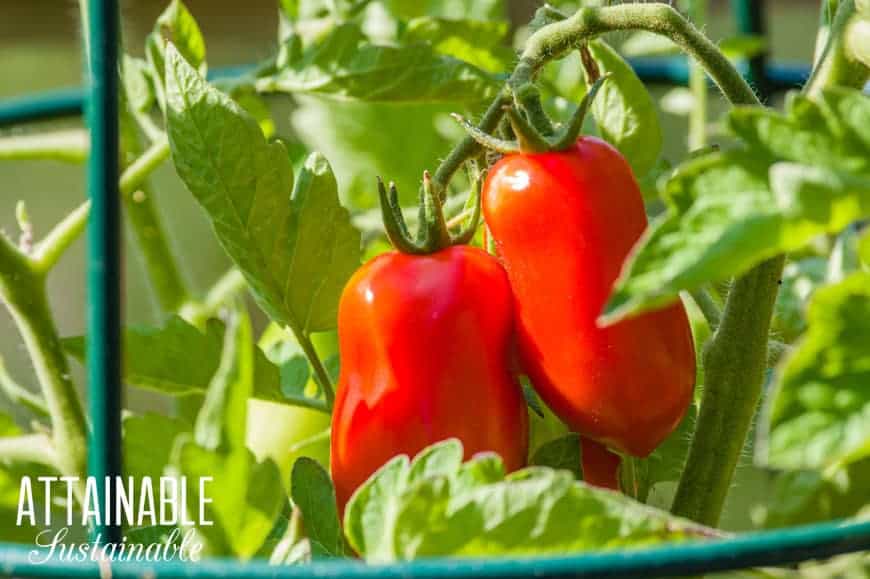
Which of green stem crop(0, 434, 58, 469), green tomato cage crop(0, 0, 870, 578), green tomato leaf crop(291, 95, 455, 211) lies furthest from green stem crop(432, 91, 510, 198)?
green tomato leaf crop(291, 95, 455, 211)

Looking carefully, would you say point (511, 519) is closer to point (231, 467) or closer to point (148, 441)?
point (231, 467)

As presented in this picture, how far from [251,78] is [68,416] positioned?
0.56ft

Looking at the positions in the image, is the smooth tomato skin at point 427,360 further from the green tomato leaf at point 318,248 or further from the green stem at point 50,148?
the green stem at point 50,148

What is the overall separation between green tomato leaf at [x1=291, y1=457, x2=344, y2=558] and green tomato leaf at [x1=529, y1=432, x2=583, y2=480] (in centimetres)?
7

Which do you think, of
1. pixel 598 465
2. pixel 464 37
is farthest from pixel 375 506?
pixel 464 37

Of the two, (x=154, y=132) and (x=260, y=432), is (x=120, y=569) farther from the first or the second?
(x=154, y=132)

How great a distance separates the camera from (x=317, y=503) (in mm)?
430

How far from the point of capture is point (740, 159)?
31cm

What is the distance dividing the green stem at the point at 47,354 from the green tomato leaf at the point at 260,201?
0.39ft

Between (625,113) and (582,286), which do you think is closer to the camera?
(582,286)

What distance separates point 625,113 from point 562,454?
0.58ft

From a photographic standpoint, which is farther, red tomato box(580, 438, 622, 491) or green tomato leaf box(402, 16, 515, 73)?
green tomato leaf box(402, 16, 515, 73)

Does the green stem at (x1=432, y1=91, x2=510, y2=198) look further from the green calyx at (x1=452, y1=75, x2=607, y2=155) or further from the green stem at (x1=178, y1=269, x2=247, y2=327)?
the green stem at (x1=178, y1=269, x2=247, y2=327)

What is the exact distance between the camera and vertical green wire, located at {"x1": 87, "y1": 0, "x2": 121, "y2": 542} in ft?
1.24
